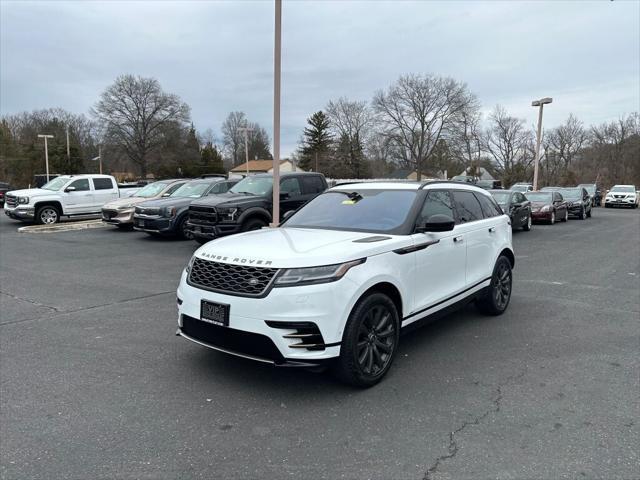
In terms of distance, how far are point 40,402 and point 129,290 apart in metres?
4.06

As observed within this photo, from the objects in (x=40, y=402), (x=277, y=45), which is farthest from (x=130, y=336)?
(x=277, y=45)

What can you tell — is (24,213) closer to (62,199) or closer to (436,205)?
(62,199)

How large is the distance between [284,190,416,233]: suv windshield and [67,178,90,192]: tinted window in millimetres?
15899

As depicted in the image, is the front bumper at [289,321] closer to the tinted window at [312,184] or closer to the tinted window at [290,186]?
the tinted window at [290,186]

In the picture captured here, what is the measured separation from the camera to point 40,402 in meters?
3.74

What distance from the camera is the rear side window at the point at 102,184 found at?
18750 millimetres

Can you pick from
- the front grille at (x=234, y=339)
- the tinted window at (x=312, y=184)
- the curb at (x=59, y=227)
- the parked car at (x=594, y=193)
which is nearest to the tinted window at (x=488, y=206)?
the front grille at (x=234, y=339)

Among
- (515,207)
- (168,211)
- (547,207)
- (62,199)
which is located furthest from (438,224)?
(547,207)

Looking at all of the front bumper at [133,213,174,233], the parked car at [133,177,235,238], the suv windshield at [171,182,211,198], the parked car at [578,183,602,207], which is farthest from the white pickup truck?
the parked car at [578,183,602,207]

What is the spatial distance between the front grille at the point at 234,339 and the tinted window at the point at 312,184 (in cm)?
897

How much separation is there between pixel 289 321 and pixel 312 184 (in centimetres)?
968

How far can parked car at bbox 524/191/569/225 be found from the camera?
798 inches

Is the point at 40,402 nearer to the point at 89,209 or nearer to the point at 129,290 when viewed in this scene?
the point at 129,290

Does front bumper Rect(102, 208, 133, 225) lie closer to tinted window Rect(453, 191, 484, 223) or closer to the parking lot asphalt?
the parking lot asphalt
